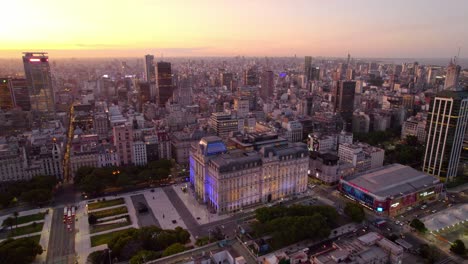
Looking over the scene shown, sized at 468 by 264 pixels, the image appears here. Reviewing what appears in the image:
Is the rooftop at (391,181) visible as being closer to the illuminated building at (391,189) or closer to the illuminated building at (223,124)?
the illuminated building at (391,189)

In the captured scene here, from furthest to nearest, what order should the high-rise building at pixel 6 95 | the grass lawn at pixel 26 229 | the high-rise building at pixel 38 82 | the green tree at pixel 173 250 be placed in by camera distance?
the high-rise building at pixel 6 95 < the high-rise building at pixel 38 82 < the grass lawn at pixel 26 229 < the green tree at pixel 173 250

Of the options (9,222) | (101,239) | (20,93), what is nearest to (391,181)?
(101,239)

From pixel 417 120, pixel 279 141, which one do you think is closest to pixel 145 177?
pixel 279 141

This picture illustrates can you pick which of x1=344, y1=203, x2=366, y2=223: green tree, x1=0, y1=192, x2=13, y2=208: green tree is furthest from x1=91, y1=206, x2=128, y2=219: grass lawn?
x1=344, y1=203, x2=366, y2=223: green tree

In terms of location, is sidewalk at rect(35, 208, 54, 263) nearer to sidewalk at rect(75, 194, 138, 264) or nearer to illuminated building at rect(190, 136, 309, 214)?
sidewalk at rect(75, 194, 138, 264)

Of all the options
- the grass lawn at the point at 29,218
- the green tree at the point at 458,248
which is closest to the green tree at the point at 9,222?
the grass lawn at the point at 29,218

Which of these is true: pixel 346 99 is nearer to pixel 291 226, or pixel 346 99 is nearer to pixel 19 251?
pixel 291 226
